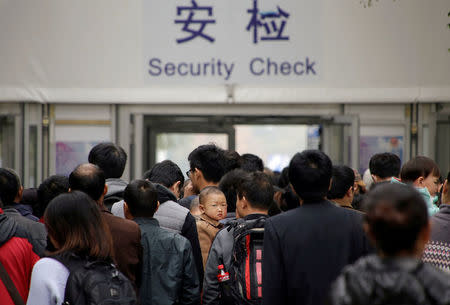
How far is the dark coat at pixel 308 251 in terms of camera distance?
3.68 meters

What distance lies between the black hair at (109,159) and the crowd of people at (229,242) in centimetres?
1

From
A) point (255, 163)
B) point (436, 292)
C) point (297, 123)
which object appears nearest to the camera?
point (436, 292)

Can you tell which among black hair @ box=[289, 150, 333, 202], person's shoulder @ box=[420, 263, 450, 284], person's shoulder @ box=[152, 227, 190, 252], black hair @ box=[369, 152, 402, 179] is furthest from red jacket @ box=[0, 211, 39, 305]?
black hair @ box=[369, 152, 402, 179]

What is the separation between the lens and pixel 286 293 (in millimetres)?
3764

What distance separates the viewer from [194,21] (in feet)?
36.4

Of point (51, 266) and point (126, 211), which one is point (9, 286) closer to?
point (51, 266)

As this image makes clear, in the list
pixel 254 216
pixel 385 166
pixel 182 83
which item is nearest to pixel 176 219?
pixel 254 216

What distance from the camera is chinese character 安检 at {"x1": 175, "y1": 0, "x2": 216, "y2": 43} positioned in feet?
36.4

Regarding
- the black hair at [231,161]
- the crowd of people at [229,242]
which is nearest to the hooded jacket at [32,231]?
the crowd of people at [229,242]

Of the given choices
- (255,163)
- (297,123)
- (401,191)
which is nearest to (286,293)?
(401,191)

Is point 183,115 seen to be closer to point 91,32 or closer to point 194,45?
point 194,45

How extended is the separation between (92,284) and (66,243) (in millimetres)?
265

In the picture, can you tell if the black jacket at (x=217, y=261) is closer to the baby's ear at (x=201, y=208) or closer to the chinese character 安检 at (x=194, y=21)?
the baby's ear at (x=201, y=208)

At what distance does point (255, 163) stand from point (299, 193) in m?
3.34
